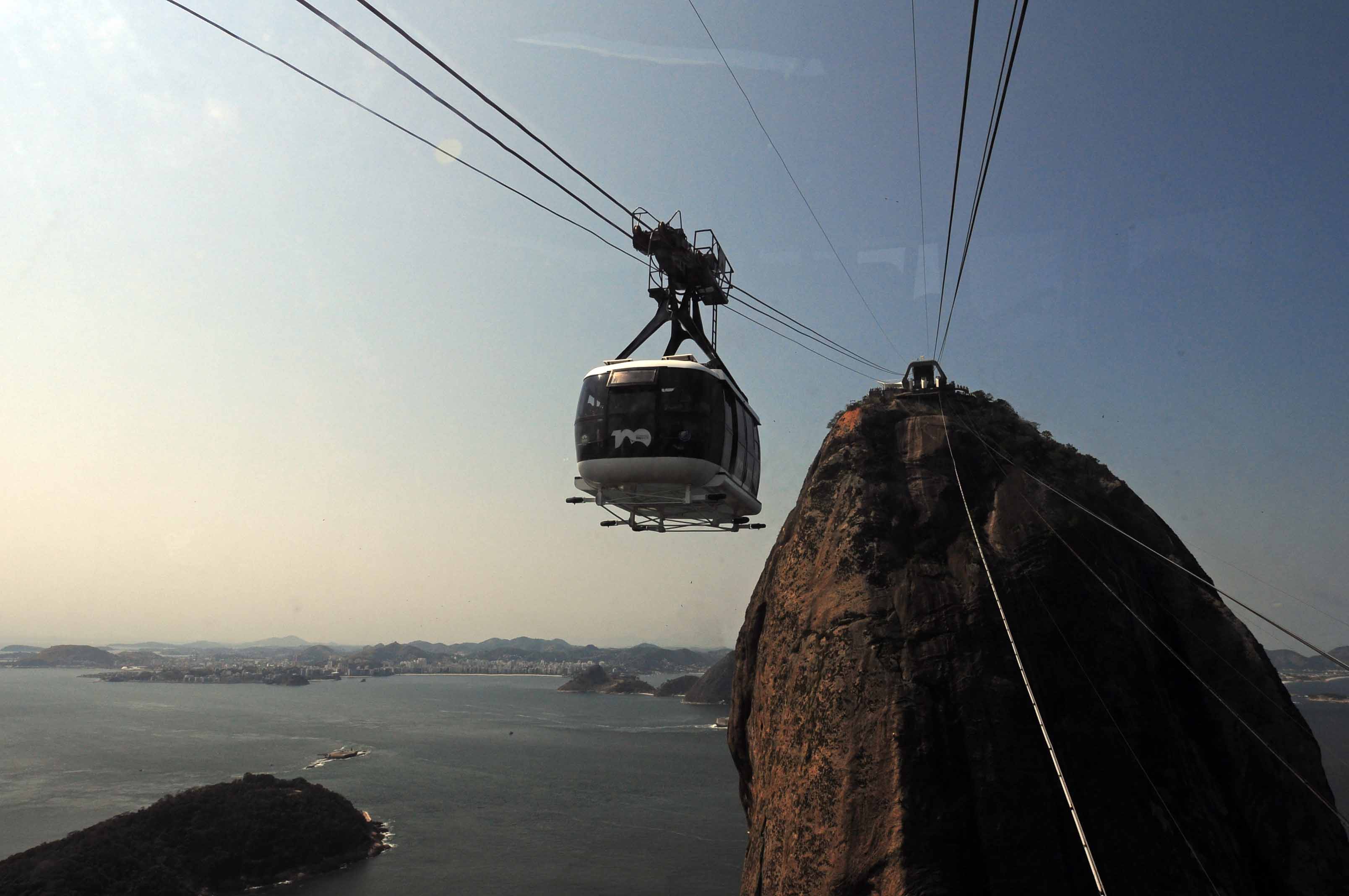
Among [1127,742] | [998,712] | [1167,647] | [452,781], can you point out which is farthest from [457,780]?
[1167,647]

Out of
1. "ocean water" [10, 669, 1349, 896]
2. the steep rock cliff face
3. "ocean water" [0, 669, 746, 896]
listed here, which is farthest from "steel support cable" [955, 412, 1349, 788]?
"ocean water" [10, 669, 1349, 896]

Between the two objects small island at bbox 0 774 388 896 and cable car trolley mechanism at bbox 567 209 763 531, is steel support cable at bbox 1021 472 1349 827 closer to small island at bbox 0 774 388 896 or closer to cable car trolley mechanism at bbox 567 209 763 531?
cable car trolley mechanism at bbox 567 209 763 531

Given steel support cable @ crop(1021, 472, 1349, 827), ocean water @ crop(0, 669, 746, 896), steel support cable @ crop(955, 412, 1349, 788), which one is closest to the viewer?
steel support cable @ crop(1021, 472, 1349, 827)

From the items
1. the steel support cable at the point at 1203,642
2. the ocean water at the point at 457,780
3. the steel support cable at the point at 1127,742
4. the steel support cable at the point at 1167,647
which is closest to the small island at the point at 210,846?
the ocean water at the point at 457,780

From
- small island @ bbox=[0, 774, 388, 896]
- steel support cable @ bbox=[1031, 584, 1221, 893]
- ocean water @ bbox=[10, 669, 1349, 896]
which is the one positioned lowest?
ocean water @ bbox=[10, 669, 1349, 896]

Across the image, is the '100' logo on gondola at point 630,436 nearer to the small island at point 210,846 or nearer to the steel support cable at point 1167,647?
the steel support cable at point 1167,647

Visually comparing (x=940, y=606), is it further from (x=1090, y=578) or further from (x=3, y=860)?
(x=3, y=860)
